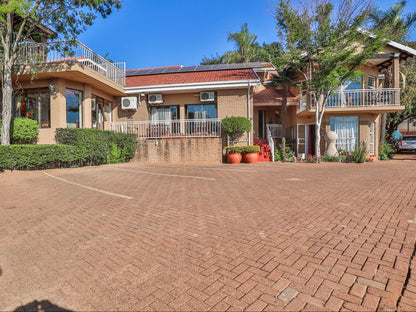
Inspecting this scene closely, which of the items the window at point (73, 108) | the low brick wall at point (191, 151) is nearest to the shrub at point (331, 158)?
the low brick wall at point (191, 151)

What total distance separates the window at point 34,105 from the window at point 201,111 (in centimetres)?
736

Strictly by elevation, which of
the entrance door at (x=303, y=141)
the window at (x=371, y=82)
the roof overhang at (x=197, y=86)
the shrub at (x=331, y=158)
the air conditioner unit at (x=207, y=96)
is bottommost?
the shrub at (x=331, y=158)

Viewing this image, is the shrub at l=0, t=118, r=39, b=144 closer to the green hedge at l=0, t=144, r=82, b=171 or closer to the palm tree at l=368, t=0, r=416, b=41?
the green hedge at l=0, t=144, r=82, b=171

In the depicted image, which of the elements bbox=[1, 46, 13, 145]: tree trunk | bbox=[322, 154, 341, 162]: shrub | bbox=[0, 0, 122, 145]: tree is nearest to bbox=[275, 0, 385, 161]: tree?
bbox=[322, 154, 341, 162]: shrub

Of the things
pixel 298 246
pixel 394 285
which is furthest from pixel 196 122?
pixel 394 285

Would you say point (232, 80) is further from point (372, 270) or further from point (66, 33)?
point (372, 270)

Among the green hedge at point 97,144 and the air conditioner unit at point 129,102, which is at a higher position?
the air conditioner unit at point 129,102

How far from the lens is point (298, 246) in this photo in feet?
9.11

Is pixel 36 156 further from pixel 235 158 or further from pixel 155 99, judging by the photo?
pixel 235 158

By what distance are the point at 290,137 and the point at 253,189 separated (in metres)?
12.7

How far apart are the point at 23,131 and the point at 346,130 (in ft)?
54.5

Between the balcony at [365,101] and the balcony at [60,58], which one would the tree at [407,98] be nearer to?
the balcony at [365,101]

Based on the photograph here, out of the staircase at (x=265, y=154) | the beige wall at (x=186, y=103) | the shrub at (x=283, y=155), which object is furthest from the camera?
the beige wall at (x=186, y=103)

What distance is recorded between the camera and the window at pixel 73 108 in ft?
36.9
